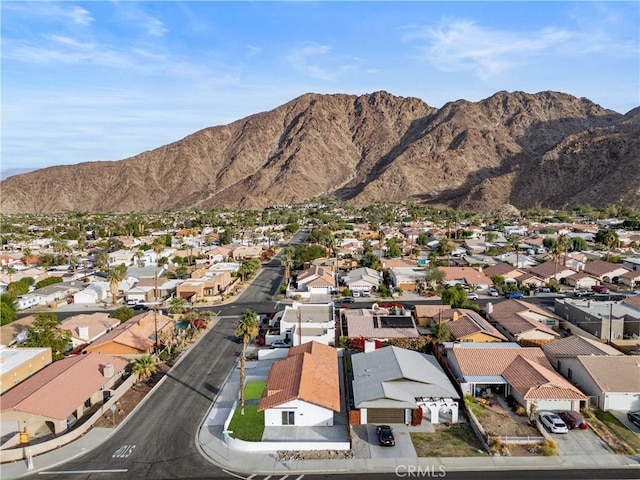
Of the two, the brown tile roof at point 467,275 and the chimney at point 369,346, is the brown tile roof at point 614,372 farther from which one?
the brown tile roof at point 467,275

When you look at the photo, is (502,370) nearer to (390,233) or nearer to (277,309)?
(277,309)

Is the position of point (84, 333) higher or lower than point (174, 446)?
higher

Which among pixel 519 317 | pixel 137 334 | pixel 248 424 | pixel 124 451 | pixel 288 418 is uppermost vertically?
pixel 137 334

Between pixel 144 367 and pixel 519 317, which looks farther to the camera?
→ pixel 519 317

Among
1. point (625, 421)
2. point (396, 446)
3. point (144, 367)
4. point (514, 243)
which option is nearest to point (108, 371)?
point (144, 367)

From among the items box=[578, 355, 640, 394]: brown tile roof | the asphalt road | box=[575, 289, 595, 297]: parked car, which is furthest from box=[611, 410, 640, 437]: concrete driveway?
box=[575, 289, 595, 297]: parked car

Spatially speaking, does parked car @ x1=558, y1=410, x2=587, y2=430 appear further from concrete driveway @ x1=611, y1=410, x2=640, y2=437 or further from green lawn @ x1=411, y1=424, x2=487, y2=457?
green lawn @ x1=411, y1=424, x2=487, y2=457

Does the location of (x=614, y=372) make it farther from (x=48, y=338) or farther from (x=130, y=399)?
(x=48, y=338)
